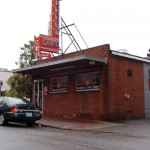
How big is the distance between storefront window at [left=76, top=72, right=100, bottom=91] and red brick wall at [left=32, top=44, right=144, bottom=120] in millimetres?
299

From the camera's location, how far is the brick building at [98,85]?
1803 cm

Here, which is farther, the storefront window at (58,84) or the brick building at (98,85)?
the storefront window at (58,84)

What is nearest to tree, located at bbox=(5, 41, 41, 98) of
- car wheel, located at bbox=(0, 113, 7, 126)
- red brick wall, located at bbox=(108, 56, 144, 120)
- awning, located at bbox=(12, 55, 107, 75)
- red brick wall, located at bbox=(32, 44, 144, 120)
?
awning, located at bbox=(12, 55, 107, 75)

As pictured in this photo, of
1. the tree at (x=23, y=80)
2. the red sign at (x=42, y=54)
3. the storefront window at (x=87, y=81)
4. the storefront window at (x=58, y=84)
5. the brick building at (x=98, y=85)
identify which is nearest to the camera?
the brick building at (x=98, y=85)

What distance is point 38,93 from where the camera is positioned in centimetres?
2388

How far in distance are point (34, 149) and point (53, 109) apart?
12.7 m

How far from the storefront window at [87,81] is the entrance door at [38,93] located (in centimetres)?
454

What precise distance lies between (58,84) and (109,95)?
466cm

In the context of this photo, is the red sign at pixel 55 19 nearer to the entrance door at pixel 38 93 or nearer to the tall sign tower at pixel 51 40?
the tall sign tower at pixel 51 40

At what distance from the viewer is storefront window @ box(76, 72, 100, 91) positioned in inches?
731

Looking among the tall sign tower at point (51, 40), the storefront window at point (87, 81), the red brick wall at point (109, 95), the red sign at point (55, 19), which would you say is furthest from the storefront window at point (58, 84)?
the red sign at point (55, 19)

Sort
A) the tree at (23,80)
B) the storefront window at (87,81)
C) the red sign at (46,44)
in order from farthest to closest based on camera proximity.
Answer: the tree at (23,80), the red sign at (46,44), the storefront window at (87,81)

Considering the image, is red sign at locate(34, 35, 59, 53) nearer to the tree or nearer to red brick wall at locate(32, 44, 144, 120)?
red brick wall at locate(32, 44, 144, 120)

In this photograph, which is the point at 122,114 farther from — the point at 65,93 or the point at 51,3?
the point at 51,3
